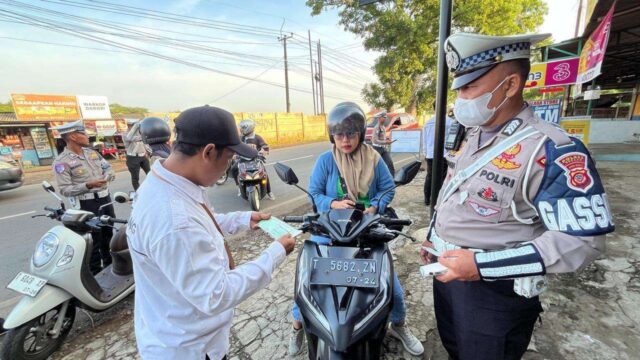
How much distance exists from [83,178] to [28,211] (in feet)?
14.1

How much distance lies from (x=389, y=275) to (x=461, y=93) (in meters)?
0.97

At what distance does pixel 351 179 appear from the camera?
2156 mm

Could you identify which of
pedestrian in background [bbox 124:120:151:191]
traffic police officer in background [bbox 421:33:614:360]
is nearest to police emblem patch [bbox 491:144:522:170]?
traffic police officer in background [bbox 421:33:614:360]

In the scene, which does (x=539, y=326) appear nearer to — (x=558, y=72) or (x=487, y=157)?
(x=487, y=157)

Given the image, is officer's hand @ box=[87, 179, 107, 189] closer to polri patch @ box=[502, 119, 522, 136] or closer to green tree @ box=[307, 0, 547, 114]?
polri patch @ box=[502, 119, 522, 136]

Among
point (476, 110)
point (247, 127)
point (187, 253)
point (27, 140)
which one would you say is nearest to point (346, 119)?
point (476, 110)

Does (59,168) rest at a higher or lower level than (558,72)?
lower

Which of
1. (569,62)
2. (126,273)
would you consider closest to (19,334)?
(126,273)

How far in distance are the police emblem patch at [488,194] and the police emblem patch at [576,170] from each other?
246 millimetres

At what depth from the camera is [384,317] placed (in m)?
1.35

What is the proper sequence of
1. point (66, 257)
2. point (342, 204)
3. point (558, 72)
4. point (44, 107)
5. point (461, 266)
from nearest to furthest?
1. point (461, 266)
2. point (342, 204)
3. point (66, 257)
4. point (558, 72)
5. point (44, 107)

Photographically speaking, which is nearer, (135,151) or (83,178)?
(83,178)

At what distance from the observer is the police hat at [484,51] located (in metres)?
1.27

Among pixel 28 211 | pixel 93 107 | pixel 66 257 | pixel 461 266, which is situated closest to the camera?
pixel 461 266
